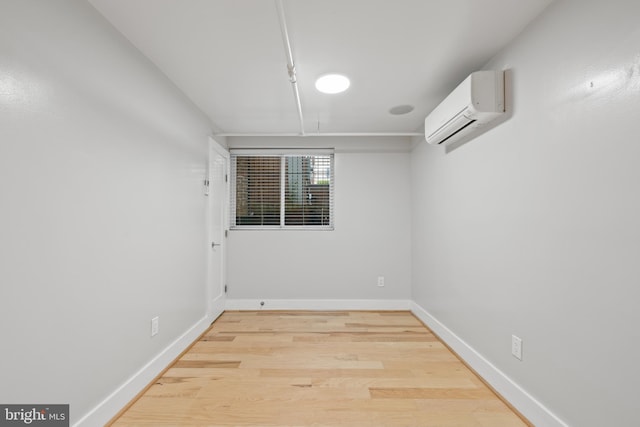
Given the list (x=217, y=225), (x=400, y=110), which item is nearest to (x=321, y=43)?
(x=400, y=110)

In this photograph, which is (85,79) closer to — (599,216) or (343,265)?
(599,216)

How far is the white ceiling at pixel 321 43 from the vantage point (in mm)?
1567

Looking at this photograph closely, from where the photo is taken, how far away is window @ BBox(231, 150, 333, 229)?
13.1 feet

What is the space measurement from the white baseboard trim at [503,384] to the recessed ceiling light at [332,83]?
8.07 feet

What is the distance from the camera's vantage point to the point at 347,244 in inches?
154

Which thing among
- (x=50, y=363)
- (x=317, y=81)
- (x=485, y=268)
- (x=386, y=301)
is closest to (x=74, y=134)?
(x=50, y=363)

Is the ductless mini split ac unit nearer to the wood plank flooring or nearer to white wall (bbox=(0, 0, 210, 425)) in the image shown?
the wood plank flooring

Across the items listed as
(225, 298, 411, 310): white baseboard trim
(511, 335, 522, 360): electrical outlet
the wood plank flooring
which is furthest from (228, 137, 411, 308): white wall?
(511, 335, 522, 360): electrical outlet

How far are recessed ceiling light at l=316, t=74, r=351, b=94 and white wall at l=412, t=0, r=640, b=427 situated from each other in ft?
3.62

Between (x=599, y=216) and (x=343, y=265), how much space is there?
9.46 feet

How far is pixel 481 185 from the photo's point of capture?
220 cm

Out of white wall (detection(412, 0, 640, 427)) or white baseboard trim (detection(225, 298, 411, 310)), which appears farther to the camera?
white baseboard trim (detection(225, 298, 411, 310))

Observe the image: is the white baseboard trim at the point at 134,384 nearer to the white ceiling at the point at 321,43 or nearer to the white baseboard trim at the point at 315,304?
the white baseboard trim at the point at 315,304

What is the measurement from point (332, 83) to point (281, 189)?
194cm
